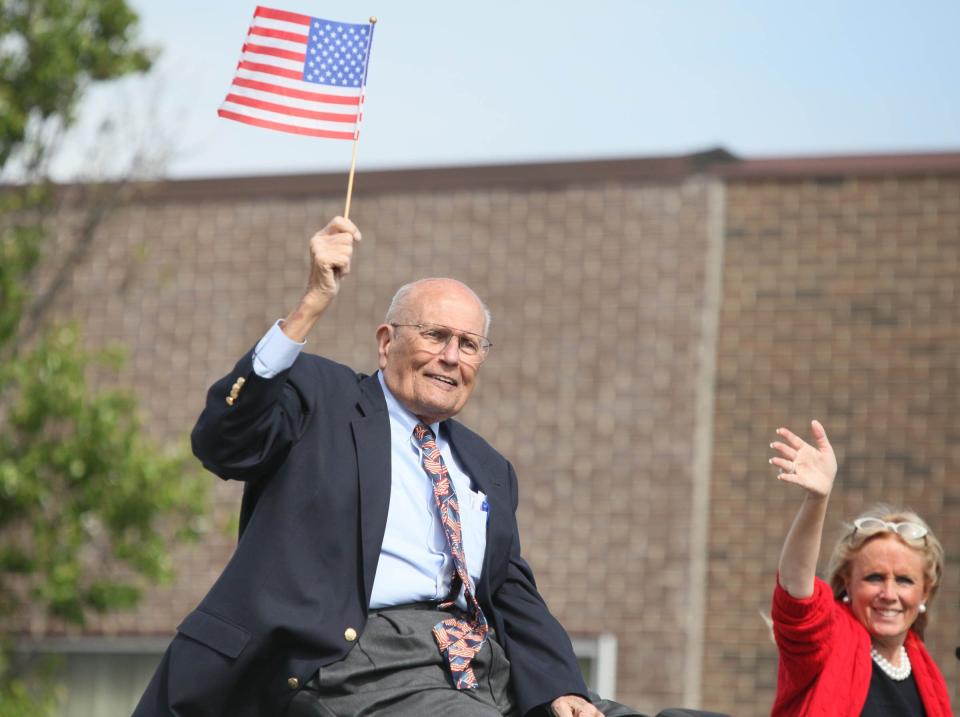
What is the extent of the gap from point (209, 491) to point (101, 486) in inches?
114

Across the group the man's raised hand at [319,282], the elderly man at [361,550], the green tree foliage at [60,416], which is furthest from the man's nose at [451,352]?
the green tree foliage at [60,416]

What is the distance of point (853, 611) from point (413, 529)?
173cm

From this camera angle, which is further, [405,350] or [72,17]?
[72,17]

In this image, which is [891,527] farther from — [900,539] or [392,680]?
[392,680]

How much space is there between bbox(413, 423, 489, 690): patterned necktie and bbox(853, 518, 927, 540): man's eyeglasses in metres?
1.52

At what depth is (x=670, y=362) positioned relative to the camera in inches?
575

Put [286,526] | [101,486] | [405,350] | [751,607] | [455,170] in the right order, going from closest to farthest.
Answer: [286,526] < [405,350] < [101,486] < [751,607] < [455,170]

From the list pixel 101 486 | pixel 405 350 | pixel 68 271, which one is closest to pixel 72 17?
pixel 68 271

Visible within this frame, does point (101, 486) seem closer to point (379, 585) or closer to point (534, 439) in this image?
point (534, 439)

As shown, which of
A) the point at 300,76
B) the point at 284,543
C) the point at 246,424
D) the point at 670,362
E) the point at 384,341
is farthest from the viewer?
the point at 670,362

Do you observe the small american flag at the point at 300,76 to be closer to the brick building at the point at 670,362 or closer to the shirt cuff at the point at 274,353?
the shirt cuff at the point at 274,353

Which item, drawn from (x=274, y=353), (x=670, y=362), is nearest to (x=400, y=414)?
(x=274, y=353)

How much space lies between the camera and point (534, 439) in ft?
48.9

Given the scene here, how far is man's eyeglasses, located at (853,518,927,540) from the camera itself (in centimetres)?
574
